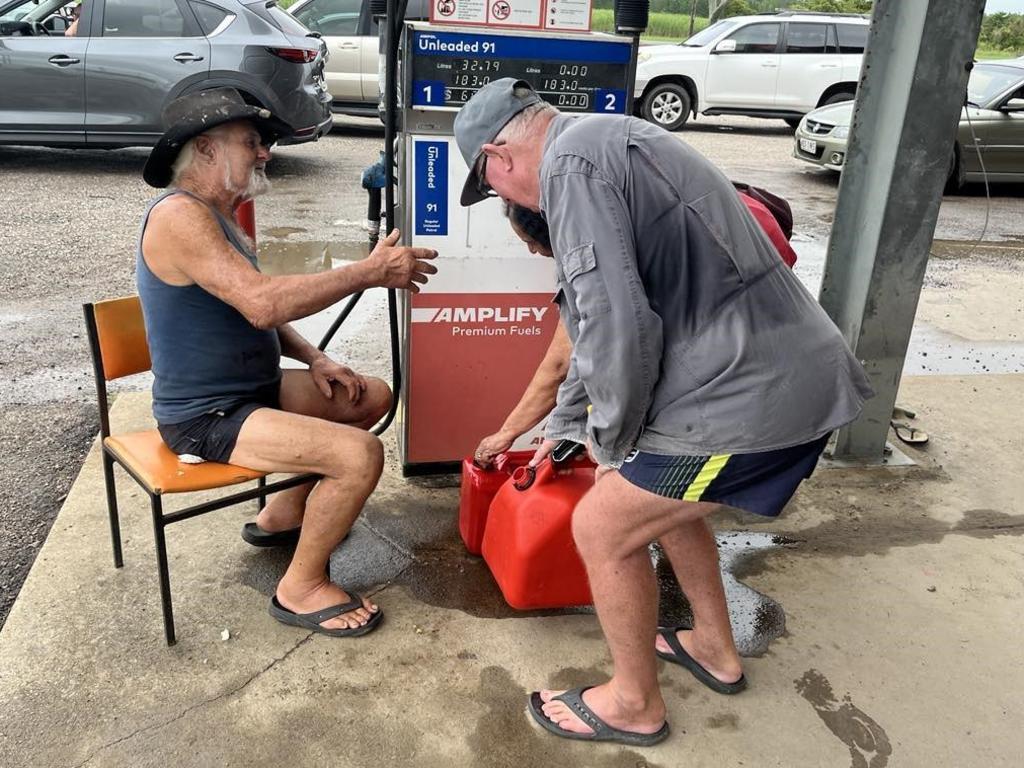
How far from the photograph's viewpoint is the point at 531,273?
3.20 meters

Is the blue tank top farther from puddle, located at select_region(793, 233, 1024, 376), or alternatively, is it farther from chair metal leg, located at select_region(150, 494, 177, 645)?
puddle, located at select_region(793, 233, 1024, 376)

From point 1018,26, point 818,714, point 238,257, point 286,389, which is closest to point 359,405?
point 286,389

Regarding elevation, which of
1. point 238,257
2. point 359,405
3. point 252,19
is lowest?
point 359,405

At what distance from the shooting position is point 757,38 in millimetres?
12352

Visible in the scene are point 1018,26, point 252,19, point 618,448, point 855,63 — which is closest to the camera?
point 618,448

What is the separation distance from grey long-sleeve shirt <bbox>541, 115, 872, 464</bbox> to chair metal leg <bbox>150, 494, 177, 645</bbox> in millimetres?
1168

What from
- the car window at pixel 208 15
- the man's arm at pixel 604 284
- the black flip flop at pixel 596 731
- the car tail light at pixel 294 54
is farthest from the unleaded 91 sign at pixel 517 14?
the car window at pixel 208 15

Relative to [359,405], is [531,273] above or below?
above

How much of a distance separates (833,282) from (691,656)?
1.75 metres

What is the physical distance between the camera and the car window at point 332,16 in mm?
10586

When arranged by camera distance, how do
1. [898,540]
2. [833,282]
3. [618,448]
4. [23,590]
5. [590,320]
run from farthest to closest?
[833,282] < [898,540] < [23,590] < [618,448] < [590,320]

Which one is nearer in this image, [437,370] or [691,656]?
[691,656]

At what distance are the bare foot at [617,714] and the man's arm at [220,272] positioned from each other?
1212 millimetres

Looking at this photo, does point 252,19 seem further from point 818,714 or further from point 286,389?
point 818,714
